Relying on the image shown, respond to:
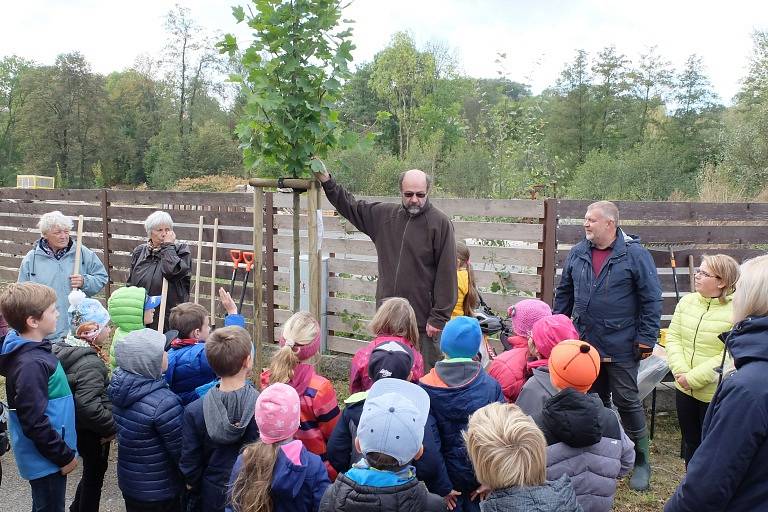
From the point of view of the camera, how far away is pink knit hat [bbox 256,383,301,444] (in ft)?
8.11

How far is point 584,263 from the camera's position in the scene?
4.55 meters

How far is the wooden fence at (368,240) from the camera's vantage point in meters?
5.94

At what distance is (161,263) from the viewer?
16.2 ft

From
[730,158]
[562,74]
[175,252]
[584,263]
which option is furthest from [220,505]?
[562,74]

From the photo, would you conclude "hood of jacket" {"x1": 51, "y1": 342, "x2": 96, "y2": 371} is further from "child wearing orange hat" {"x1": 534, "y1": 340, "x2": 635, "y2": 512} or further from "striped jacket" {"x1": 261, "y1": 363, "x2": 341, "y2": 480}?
"child wearing orange hat" {"x1": 534, "y1": 340, "x2": 635, "y2": 512}

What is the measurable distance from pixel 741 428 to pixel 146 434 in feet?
8.94

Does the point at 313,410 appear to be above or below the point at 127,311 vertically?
below

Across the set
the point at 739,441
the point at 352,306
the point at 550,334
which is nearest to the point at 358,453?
Answer: the point at 550,334

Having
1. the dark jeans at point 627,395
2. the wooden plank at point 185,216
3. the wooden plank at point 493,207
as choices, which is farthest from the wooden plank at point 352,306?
the dark jeans at point 627,395

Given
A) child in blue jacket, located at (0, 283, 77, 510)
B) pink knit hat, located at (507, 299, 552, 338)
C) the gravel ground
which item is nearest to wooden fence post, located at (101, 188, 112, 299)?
the gravel ground

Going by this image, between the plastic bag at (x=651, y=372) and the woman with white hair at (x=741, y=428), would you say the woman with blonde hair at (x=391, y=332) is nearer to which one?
the woman with white hair at (x=741, y=428)

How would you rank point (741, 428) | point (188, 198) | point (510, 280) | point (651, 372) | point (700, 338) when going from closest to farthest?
1. point (741, 428)
2. point (700, 338)
3. point (651, 372)
4. point (510, 280)
5. point (188, 198)

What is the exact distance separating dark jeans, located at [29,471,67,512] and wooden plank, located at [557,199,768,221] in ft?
15.2

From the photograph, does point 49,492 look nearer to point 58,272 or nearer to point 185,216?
point 58,272
